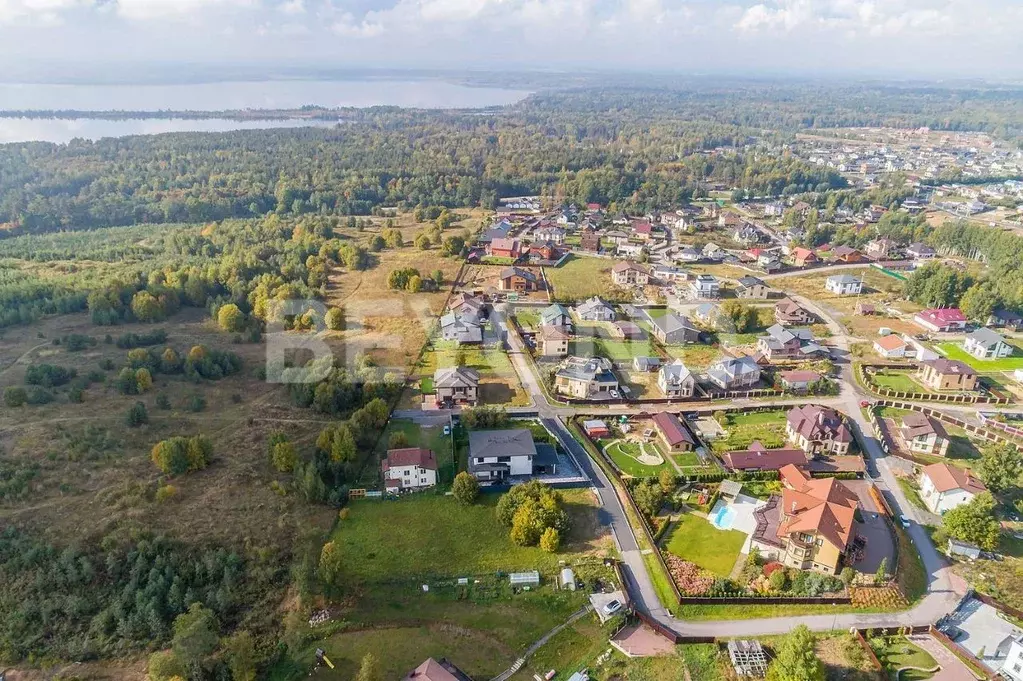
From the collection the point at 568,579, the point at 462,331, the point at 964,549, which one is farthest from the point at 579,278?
the point at 568,579

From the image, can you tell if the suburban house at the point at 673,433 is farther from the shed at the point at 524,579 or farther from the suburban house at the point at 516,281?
the suburban house at the point at 516,281

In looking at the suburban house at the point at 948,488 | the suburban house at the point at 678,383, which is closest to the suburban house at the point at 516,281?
the suburban house at the point at 678,383

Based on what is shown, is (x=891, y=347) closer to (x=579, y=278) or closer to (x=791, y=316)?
(x=791, y=316)

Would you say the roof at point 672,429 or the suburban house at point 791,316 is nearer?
the roof at point 672,429

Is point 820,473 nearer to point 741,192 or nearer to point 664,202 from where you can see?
point 664,202

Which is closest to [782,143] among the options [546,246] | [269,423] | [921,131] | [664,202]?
[921,131]

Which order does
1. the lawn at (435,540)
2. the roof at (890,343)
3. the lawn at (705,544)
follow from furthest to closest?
the roof at (890,343)
the lawn at (705,544)
the lawn at (435,540)
